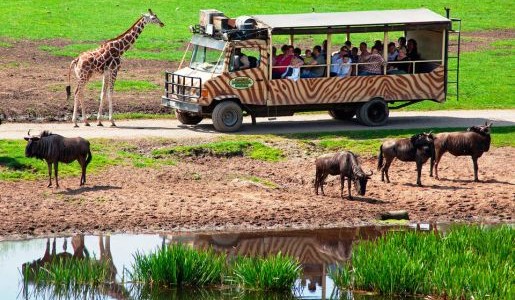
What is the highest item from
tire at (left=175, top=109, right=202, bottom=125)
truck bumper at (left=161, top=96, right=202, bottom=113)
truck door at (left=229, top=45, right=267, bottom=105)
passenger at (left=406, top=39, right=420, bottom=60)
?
passenger at (left=406, top=39, right=420, bottom=60)

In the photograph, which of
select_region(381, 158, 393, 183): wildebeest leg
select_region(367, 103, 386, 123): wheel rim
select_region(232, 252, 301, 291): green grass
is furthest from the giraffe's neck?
select_region(232, 252, 301, 291): green grass

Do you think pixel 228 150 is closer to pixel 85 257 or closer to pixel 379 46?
pixel 379 46

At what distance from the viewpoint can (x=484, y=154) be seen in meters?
30.6

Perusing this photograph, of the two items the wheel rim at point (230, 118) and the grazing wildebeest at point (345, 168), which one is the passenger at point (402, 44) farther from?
the grazing wildebeest at point (345, 168)

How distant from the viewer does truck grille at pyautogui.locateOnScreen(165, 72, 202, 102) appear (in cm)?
3188

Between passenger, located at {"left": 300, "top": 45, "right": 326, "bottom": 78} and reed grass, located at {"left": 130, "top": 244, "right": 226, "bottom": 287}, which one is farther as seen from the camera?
passenger, located at {"left": 300, "top": 45, "right": 326, "bottom": 78}

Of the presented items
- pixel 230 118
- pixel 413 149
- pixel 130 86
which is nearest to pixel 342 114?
pixel 230 118

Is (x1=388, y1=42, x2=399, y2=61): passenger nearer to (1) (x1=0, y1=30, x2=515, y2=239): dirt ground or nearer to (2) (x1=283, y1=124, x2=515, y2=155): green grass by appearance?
(2) (x1=283, y1=124, x2=515, y2=155): green grass

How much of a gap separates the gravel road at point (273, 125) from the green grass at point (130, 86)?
4.08m

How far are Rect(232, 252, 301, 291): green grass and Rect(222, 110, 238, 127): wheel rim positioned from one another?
1120cm

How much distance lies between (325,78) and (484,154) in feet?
14.6

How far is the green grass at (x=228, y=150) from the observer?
29938 millimetres

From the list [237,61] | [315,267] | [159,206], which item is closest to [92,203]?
[159,206]

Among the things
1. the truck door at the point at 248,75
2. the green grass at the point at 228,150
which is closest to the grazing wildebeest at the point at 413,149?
the green grass at the point at 228,150
